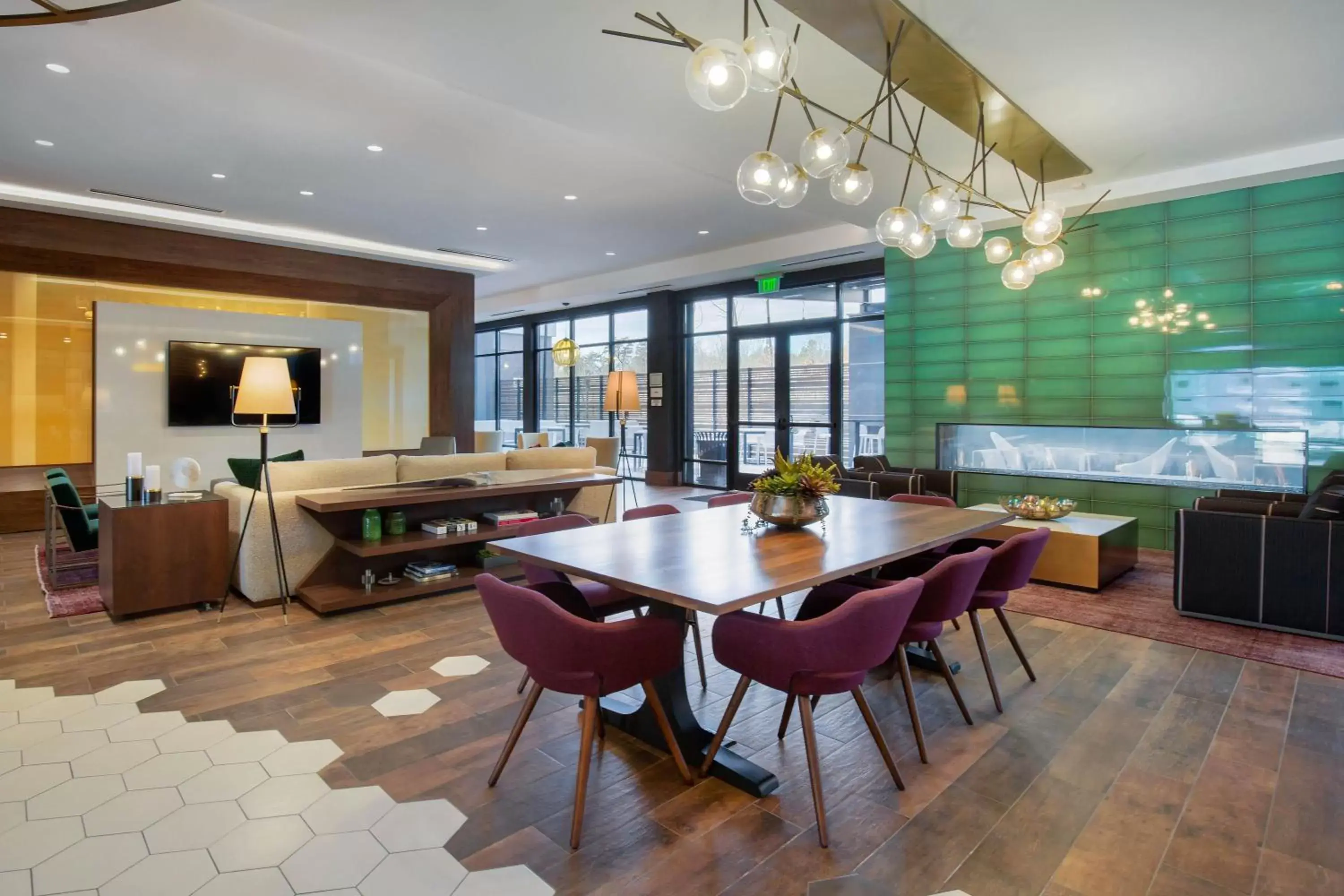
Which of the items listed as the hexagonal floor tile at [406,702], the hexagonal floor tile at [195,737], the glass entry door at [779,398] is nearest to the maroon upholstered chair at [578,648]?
the hexagonal floor tile at [406,702]

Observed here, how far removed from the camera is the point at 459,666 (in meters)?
3.39

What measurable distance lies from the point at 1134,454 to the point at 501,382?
36.0 ft

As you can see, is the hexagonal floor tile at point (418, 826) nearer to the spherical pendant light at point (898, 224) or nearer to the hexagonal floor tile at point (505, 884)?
the hexagonal floor tile at point (505, 884)

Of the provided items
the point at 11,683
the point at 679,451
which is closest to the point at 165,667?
the point at 11,683

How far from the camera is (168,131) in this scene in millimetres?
4777

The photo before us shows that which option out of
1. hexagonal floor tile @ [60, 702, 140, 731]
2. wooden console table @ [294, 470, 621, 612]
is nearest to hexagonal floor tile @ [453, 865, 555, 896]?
hexagonal floor tile @ [60, 702, 140, 731]

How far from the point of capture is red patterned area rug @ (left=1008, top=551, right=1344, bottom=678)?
357 cm

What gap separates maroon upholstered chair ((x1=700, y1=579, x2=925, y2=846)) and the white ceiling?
2596mm

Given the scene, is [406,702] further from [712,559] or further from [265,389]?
[265,389]

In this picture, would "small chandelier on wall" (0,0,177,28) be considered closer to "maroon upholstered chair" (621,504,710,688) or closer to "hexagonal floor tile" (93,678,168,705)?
"maroon upholstered chair" (621,504,710,688)

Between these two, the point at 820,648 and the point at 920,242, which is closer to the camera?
the point at 820,648

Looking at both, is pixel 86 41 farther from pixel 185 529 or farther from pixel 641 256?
pixel 641 256

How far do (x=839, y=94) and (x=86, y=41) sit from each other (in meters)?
3.92

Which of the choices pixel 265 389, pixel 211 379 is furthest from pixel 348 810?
pixel 211 379
